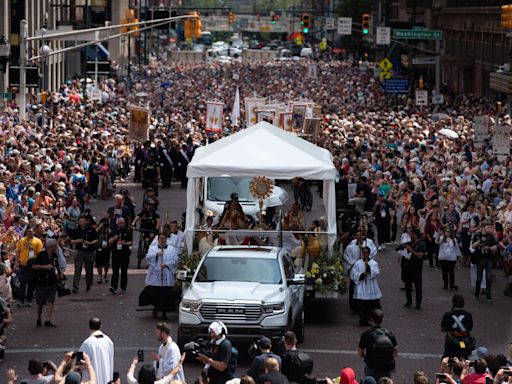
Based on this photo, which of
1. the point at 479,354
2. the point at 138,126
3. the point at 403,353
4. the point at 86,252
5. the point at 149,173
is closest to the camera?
the point at 479,354

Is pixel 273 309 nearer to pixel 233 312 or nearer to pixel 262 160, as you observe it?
pixel 233 312

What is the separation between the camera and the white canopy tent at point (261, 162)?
24203 millimetres

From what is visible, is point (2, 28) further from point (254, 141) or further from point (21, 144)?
point (254, 141)

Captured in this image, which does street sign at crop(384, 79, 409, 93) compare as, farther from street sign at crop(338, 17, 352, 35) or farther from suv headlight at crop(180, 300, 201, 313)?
suv headlight at crop(180, 300, 201, 313)

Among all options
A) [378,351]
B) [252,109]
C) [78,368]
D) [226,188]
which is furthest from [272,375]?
[252,109]

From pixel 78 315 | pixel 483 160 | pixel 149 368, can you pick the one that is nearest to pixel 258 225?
pixel 78 315

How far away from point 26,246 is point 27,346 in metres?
3.16

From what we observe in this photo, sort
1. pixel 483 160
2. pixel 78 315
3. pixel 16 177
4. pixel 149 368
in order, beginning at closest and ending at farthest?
pixel 149 368 < pixel 78 315 < pixel 16 177 < pixel 483 160

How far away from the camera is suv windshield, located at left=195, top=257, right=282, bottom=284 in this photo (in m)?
21.1

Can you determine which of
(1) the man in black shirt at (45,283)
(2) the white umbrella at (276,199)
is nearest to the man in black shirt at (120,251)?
(1) the man in black shirt at (45,283)

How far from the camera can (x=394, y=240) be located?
1347 inches

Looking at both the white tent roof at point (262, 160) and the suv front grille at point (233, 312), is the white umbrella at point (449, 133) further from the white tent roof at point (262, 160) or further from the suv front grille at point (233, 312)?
the suv front grille at point (233, 312)

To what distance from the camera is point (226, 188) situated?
33.1 meters

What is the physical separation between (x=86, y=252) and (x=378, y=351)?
10.3m
